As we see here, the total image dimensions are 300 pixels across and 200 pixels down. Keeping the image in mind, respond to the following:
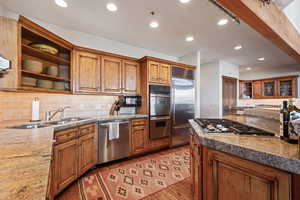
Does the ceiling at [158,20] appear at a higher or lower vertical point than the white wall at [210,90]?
higher

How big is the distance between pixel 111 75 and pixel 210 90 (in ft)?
11.4

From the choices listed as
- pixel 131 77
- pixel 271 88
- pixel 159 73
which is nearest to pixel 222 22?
pixel 159 73

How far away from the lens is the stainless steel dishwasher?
7.68 feet

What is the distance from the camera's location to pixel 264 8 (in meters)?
1.62

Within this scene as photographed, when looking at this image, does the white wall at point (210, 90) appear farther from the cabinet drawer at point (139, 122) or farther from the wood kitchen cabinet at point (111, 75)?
the wood kitchen cabinet at point (111, 75)

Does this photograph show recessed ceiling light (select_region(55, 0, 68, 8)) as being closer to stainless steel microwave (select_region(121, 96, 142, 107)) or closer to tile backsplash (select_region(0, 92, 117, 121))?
tile backsplash (select_region(0, 92, 117, 121))

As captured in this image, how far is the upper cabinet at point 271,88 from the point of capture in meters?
4.93

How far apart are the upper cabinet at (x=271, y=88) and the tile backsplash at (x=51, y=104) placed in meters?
6.15

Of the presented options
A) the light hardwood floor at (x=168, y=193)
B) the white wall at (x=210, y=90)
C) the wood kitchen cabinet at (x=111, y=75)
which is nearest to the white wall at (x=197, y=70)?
the white wall at (x=210, y=90)

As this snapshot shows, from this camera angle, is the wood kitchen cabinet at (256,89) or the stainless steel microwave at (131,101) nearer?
the stainless steel microwave at (131,101)

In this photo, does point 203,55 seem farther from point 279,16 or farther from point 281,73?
point 281,73

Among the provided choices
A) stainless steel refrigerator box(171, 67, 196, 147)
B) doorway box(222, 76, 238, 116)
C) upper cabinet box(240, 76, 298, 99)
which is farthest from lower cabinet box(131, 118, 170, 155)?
upper cabinet box(240, 76, 298, 99)

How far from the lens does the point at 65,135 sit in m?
1.65

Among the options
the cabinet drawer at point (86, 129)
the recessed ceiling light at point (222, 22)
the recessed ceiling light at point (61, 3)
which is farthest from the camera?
the recessed ceiling light at point (222, 22)
